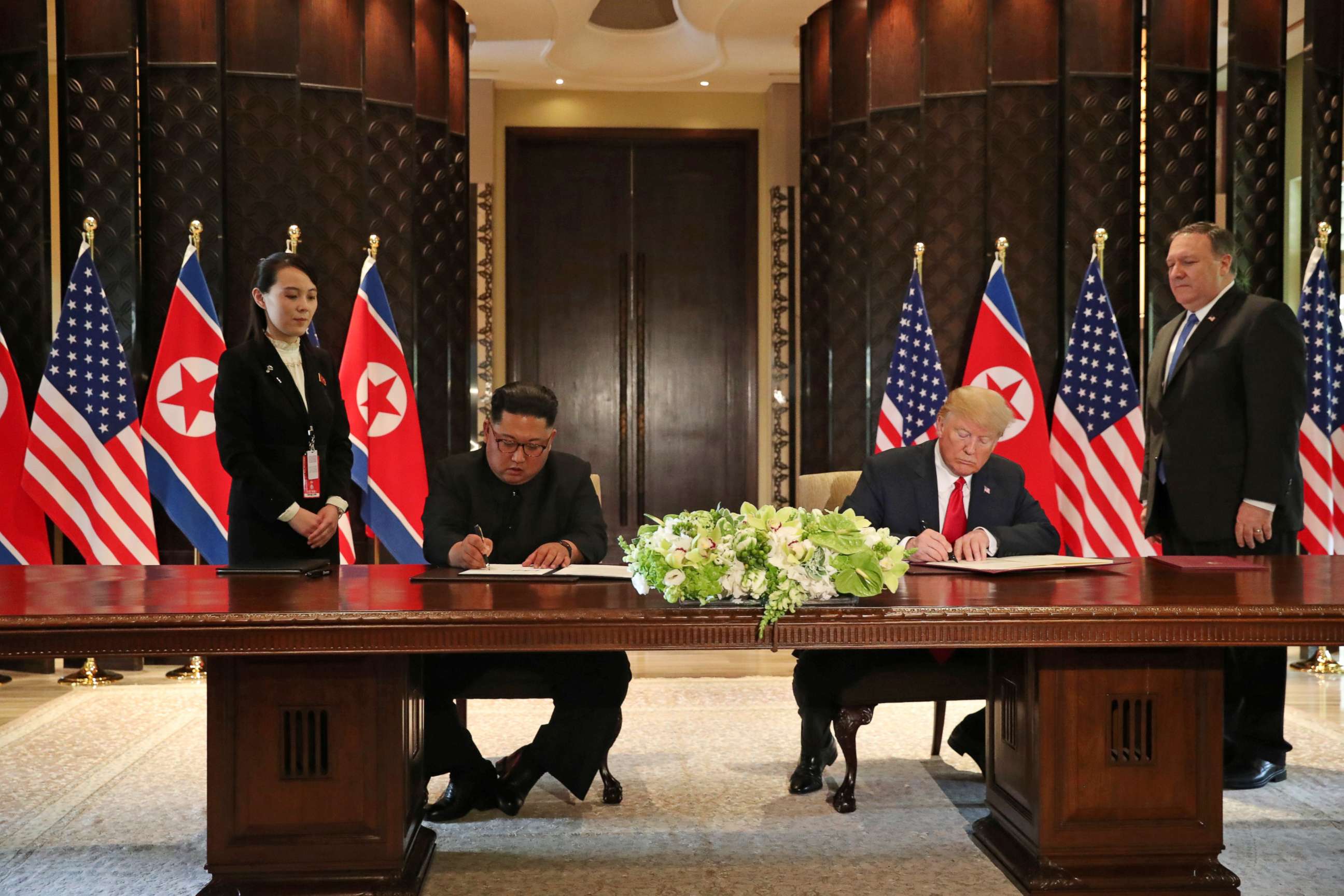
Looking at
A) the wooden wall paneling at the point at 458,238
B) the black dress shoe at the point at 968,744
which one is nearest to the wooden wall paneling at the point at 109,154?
the wooden wall paneling at the point at 458,238

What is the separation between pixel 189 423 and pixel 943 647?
12.1ft

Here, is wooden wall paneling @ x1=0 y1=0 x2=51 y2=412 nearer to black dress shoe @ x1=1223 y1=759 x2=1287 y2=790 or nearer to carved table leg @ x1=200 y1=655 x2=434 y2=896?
carved table leg @ x1=200 y1=655 x2=434 y2=896

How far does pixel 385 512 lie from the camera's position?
5148mm

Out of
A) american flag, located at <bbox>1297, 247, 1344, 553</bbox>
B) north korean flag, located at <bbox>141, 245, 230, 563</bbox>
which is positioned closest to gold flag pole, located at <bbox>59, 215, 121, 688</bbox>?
north korean flag, located at <bbox>141, 245, 230, 563</bbox>

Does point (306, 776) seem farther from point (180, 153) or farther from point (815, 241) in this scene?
point (815, 241)

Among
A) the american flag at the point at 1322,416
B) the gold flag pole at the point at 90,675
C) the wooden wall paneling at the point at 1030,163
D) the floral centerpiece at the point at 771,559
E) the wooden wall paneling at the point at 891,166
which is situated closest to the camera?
the floral centerpiece at the point at 771,559

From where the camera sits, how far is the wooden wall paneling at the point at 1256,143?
16.5 feet

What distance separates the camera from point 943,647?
2094 mm

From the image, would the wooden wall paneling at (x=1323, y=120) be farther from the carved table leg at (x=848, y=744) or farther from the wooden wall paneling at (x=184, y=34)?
the wooden wall paneling at (x=184, y=34)

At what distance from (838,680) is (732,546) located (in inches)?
37.6

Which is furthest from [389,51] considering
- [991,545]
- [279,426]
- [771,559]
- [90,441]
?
[771,559]

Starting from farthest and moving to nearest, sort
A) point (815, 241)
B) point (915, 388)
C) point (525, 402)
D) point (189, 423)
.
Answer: point (815, 241) → point (915, 388) → point (189, 423) → point (525, 402)

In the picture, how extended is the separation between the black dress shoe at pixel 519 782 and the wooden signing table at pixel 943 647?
0.41 meters

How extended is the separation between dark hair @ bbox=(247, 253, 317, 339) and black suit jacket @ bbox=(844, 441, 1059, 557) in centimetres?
173
